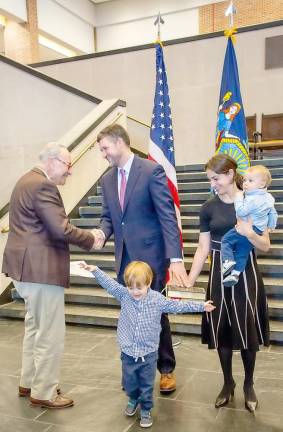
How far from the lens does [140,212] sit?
8.82 feet

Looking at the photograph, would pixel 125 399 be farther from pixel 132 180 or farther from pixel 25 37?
pixel 25 37

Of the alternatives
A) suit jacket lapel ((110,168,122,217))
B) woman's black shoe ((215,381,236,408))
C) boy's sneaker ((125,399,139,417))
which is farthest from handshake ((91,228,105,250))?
woman's black shoe ((215,381,236,408))

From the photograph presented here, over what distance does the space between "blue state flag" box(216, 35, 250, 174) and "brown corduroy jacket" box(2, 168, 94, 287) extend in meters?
2.40

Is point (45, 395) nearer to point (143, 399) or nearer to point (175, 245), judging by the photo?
point (143, 399)

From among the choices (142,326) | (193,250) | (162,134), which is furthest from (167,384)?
(162,134)

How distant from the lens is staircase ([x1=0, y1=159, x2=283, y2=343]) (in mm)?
4236

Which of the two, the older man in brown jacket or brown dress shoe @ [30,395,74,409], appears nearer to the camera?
the older man in brown jacket

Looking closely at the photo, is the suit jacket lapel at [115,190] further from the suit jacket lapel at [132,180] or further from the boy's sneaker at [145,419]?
the boy's sneaker at [145,419]

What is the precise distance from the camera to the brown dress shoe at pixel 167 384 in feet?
9.52

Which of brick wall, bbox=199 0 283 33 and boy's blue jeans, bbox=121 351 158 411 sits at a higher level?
brick wall, bbox=199 0 283 33

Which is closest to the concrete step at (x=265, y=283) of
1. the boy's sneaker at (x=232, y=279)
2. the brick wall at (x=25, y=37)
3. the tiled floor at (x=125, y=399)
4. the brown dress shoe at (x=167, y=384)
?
the tiled floor at (x=125, y=399)

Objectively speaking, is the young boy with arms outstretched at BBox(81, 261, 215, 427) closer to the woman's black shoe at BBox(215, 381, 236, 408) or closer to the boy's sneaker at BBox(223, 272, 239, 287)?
the boy's sneaker at BBox(223, 272, 239, 287)

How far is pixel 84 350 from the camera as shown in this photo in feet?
12.6

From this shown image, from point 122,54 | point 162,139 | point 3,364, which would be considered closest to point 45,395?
Answer: point 3,364
